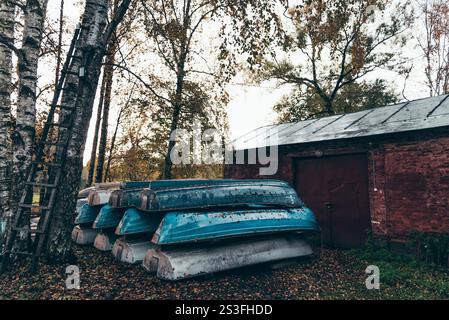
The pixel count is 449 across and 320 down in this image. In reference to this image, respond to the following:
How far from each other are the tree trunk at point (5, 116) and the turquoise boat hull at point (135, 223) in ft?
6.82

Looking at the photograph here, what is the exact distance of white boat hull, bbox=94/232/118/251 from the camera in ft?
23.8

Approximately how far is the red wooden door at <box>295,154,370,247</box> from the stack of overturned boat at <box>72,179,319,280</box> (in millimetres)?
1793

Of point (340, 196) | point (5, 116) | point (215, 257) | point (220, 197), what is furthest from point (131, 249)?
point (340, 196)

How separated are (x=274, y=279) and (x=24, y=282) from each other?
4.44m

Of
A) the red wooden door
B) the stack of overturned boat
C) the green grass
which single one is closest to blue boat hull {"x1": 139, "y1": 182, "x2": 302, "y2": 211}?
the stack of overturned boat

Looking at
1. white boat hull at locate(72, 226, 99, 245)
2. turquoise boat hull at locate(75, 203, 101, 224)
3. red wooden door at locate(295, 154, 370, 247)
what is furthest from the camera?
red wooden door at locate(295, 154, 370, 247)

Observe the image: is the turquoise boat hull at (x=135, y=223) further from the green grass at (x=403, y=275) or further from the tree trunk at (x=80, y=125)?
the green grass at (x=403, y=275)

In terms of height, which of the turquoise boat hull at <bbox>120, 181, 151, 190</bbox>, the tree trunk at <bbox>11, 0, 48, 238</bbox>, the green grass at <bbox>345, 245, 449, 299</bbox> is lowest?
the green grass at <bbox>345, 245, 449, 299</bbox>

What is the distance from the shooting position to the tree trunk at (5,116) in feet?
18.7

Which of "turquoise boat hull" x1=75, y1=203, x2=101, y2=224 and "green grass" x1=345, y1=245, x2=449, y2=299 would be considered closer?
"green grass" x1=345, y1=245, x2=449, y2=299

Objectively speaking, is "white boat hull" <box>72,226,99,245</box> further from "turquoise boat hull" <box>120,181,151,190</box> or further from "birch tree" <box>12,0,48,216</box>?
"birch tree" <box>12,0,48,216</box>

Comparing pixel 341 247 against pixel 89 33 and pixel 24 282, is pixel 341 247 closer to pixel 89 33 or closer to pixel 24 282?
pixel 24 282

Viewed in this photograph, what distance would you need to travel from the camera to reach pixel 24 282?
16.4ft
